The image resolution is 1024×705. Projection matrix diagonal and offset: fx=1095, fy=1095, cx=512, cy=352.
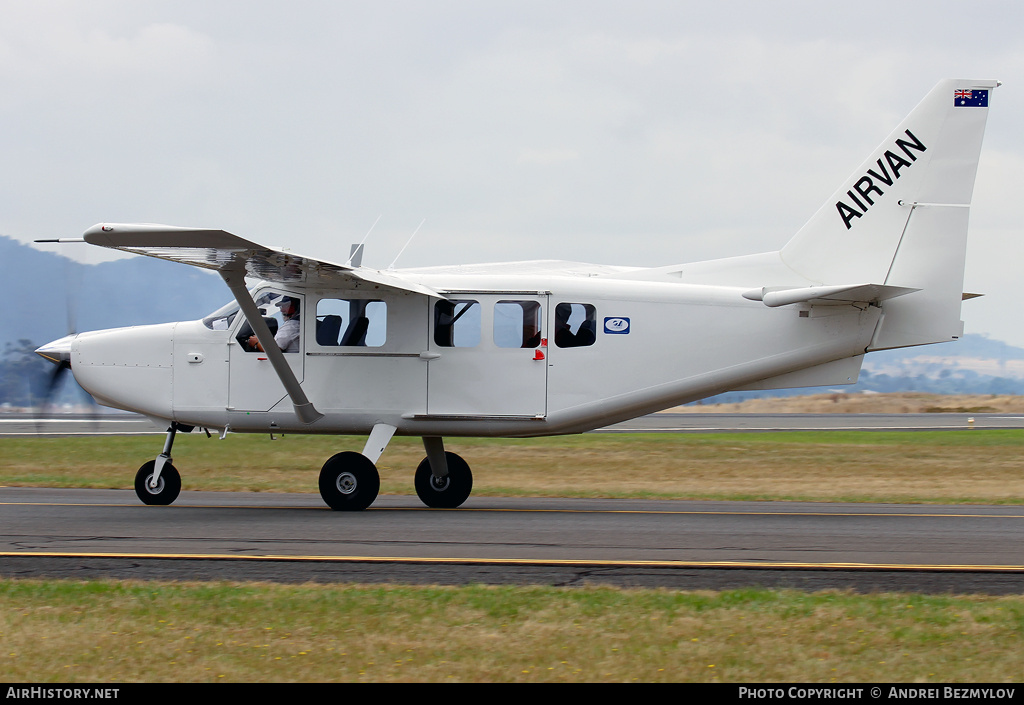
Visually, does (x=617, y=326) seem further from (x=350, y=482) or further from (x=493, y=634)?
(x=493, y=634)

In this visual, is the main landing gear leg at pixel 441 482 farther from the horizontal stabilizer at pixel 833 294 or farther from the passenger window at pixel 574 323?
the horizontal stabilizer at pixel 833 294

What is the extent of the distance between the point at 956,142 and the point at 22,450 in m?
24.5

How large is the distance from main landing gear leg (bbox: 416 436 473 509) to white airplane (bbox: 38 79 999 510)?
34.4 inches

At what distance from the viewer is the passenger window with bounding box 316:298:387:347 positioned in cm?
1534

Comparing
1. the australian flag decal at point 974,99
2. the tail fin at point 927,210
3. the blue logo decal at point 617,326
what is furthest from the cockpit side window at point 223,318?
the australian flag decal at point 974,99

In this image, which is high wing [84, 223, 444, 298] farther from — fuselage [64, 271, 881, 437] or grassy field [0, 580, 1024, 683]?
grassy field [0, 580, 1024, 683]

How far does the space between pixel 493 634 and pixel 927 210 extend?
33.7 ft

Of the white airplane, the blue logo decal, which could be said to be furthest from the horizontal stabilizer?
the blue logo decal

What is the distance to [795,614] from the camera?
761cm

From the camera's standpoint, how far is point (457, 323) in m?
15.2

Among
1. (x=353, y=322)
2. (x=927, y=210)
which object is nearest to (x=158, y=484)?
(x=353, y=322)

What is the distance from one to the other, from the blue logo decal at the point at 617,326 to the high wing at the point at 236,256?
7.69 ft

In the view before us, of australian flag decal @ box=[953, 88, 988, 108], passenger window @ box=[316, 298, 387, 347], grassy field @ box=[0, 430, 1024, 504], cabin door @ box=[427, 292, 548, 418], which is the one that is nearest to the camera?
australian flag decal @ box=[953, 88, 988, 108]

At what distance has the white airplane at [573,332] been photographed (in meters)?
→ 14.7
